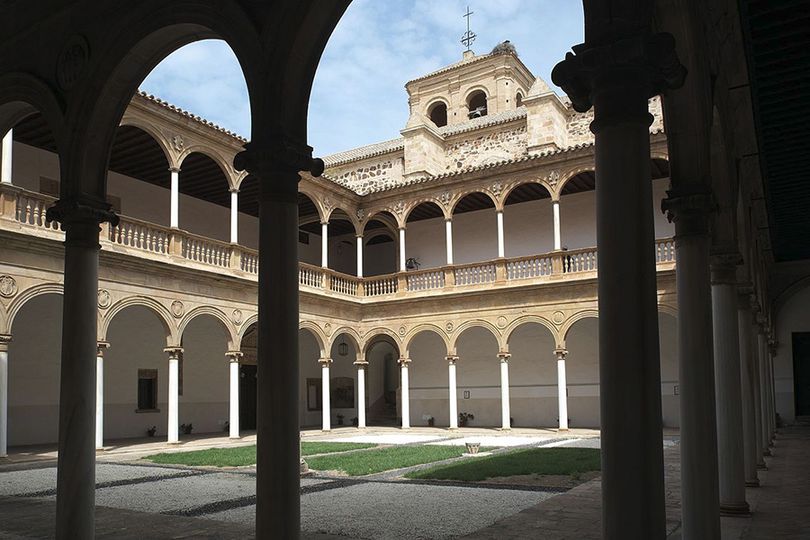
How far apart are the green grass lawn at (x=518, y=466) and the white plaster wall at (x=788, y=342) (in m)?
14.0

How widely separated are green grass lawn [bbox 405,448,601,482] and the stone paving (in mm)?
714

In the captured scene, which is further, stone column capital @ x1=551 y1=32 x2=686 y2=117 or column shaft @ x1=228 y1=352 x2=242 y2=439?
column shaft @ x1=228 y1=352 x2=242 y2=439

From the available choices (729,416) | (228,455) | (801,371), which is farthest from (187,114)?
(801,371)

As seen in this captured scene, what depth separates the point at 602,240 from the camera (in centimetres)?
351

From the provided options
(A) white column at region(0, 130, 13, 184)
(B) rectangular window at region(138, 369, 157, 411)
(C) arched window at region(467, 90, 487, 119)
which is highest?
(C) arched window at region(467, 90, 487, 119)

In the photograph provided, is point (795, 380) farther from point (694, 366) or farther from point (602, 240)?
point (602, 240)

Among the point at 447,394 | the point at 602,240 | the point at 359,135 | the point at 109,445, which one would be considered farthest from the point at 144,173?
the point at 359,135

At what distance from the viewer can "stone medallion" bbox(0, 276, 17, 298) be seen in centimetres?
1422

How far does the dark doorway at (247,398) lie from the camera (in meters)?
24.1

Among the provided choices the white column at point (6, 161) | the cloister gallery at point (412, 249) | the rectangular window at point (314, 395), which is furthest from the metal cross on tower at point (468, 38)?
the white column at point (6, 161)

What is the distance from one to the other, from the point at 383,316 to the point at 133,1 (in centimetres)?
1891

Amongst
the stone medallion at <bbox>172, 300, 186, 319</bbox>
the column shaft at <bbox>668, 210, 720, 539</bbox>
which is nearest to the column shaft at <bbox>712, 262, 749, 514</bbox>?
the column shaft at <bbox>668, 210, 720, 539</bbox>

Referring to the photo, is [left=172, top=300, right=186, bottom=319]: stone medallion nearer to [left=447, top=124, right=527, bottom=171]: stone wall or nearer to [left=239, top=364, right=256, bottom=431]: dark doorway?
[left=239, top=364, right=256, bottom=431]: dark doorway

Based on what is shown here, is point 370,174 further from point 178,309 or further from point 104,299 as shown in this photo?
point 104,299
